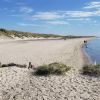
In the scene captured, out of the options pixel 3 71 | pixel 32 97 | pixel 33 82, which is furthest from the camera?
pixel 3 71

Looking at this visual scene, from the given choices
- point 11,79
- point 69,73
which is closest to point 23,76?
point 11,79

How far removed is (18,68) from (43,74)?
2327 mm

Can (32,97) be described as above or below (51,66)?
below

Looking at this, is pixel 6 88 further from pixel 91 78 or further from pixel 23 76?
pixel 91 78

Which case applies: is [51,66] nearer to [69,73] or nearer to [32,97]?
[69,73]

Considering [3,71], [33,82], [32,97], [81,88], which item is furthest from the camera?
[3,71]

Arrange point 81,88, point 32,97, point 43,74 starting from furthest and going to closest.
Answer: point 43,74 → point 81,88 → point 32,97

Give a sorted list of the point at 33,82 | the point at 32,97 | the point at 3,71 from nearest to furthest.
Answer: the point at 32,97, the point at 33,82, the point at 3,71

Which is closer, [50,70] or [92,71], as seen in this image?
[50,70]

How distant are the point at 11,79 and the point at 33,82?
4.42 ft

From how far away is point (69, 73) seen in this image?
45.8ft

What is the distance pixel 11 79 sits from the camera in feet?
43.0

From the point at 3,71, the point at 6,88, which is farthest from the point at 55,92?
the point at 3,71

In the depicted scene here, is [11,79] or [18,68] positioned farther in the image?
[18,68]
